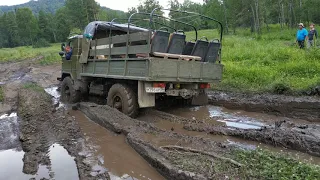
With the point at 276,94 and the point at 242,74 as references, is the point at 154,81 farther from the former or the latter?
the point at 242,74

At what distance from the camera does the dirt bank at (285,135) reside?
4379mm

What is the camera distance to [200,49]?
24.7ft

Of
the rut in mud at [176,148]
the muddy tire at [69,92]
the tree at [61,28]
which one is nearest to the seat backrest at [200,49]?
the rut in mud at [176,148]

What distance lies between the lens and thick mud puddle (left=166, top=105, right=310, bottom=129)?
6.35 m

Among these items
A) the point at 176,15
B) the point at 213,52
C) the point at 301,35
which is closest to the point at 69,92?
the point at 213,52

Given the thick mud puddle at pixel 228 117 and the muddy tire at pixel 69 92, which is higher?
the muddy tire at pixel 69 92

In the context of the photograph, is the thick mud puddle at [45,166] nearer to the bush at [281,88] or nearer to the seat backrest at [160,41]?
the seat backrest at [160,41]

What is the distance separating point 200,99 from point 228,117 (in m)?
1.34

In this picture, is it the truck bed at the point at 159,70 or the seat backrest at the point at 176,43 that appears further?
the seat backrest at the point at 176,43

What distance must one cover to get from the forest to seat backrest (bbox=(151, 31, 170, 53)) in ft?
19.3

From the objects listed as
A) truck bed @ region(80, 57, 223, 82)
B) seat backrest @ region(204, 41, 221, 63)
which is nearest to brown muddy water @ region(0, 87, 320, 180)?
truck bed @ region(80, 57, 223, 82)

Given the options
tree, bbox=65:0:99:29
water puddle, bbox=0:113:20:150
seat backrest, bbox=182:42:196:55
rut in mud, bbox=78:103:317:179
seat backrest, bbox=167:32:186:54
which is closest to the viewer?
rut in mud, bbox=78:103:317:179

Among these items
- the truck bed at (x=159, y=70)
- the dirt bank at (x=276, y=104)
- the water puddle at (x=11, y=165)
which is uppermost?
the truck bed at (x=159, y=70)

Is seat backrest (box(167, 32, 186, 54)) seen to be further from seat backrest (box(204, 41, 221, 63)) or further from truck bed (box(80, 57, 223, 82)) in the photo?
seat backrest (box(204, 41, 221, 63))
